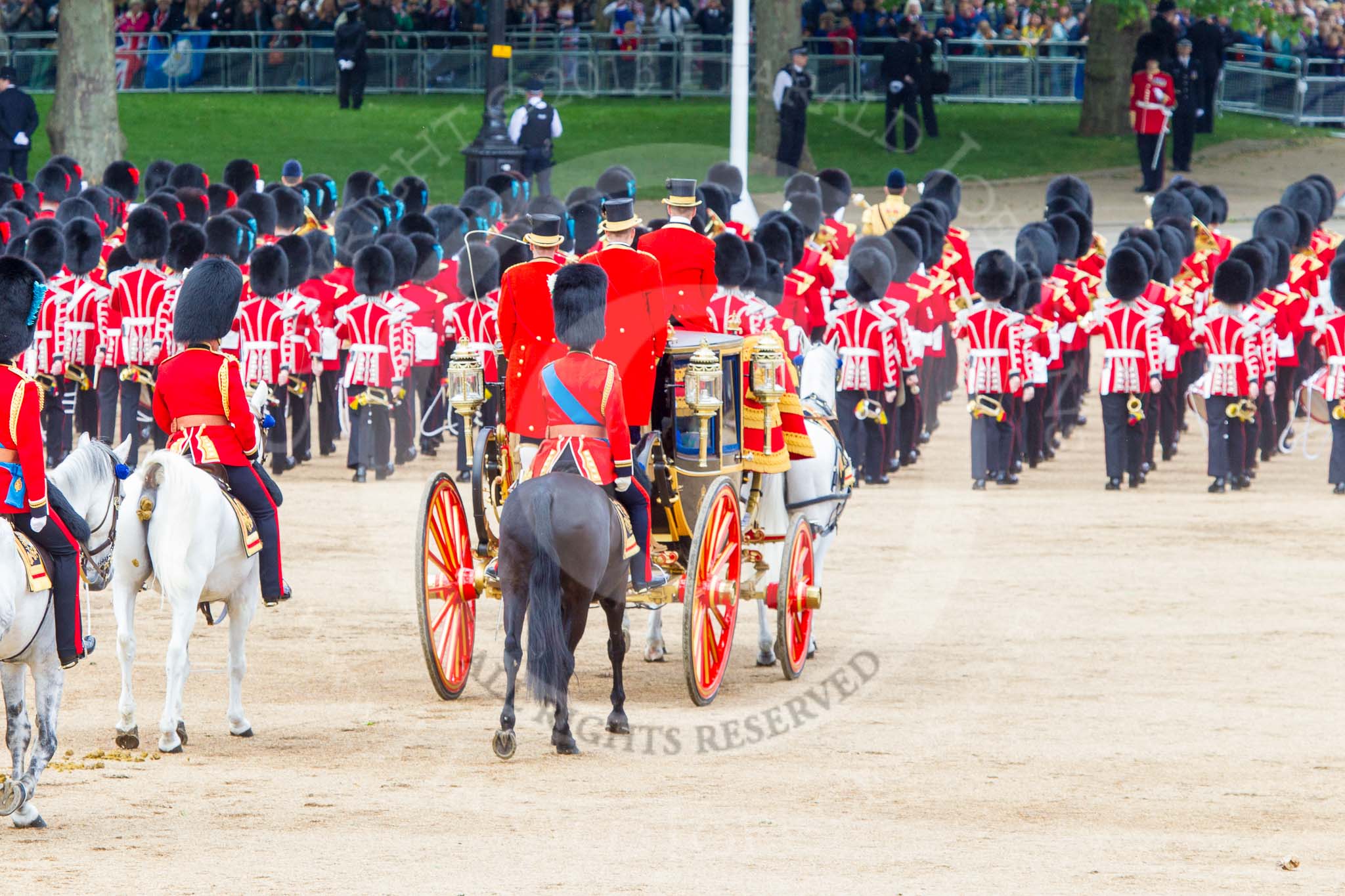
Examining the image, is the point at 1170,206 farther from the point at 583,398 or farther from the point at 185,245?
the point at 583,398

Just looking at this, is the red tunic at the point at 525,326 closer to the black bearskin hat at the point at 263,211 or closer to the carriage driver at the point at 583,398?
the carriage driver at the point at 583,398

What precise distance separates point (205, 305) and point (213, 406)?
38 centimetres

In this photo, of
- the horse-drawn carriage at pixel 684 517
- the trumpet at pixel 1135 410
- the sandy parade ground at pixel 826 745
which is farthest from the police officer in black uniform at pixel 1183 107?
the horse-drawn carriage at pixel 684 517

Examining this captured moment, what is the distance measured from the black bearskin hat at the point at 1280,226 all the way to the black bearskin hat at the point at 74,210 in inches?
328

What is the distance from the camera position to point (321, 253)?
47.4 ft

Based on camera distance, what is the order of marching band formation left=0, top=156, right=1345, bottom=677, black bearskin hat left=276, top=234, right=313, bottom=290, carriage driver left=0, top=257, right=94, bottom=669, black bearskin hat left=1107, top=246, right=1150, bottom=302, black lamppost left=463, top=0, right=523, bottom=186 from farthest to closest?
black lamppost left=463, top=0, right=523, bottom=186 → black bearskin hat left=276, top=234, right=313, bottom=290 → black bearskin hat left=1107, top=246, right=1150, bottom=302 → marching band formation left=0, top=156, right=1345, bottom=677 → carriage driver left=0, top=257, right=94, bottom=669

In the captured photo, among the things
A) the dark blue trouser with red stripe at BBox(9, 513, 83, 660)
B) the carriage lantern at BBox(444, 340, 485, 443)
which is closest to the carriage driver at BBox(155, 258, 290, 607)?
the carriage lantern at BBox(444, 340, 485, 443)

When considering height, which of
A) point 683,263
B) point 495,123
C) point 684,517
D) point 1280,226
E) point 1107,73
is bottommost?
point 684,517

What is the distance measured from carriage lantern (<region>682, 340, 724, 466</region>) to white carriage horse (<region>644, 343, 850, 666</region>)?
47.5 inches

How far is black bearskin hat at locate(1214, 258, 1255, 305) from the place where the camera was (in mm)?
13141

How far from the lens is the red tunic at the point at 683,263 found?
329 inches

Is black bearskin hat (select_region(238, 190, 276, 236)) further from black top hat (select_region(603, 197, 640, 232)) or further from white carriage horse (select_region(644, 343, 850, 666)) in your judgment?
black top hat (select_region(603, 197, 640, 232))

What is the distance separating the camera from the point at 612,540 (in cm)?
731

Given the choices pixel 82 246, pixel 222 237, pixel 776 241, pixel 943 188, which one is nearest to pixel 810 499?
pixel 776 241
